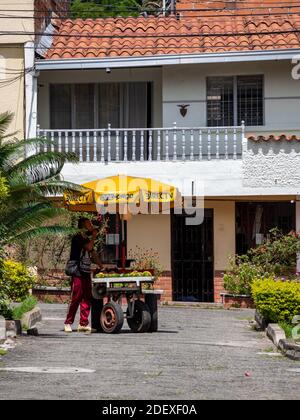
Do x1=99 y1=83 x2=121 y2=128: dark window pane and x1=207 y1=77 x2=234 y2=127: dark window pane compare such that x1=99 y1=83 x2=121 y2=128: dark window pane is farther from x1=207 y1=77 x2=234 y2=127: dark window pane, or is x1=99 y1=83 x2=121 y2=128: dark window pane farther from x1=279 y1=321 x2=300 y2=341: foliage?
x1=279 y1=321 x2=300 y2=341: foliage

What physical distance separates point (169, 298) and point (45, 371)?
11928 millimetres

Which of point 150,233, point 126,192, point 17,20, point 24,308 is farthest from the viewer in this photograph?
point 150,233

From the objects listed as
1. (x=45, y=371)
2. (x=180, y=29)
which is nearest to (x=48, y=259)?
(x=180, y=29)

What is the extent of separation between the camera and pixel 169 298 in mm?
23391

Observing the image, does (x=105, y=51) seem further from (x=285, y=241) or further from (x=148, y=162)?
(x=285, y=241)

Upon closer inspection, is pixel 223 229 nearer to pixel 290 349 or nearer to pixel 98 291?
pixel 98 291

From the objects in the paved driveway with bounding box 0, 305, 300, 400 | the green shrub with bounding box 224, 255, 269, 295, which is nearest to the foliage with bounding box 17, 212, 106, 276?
the green shrub with bounding box 224, 255, 269, 295

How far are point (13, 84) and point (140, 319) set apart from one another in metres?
9.43

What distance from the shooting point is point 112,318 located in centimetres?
1562

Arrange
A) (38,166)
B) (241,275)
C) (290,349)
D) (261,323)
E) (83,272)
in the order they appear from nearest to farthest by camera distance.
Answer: (290,349), (83,272), (38,166), (261,323), (241,275)

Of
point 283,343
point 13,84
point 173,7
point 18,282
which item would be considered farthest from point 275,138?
point 283,343

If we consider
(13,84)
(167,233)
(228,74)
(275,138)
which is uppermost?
(228,74)

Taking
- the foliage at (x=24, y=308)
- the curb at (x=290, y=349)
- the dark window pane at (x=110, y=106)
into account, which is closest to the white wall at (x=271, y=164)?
the dark window pane at (x=110, y=106)

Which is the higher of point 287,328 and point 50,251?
point 50,251
